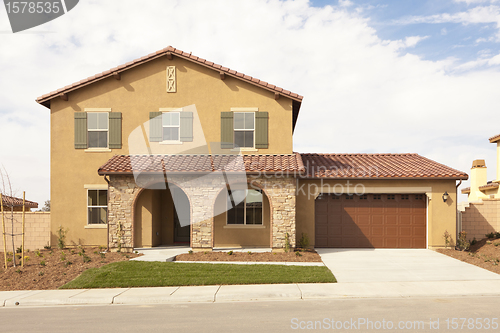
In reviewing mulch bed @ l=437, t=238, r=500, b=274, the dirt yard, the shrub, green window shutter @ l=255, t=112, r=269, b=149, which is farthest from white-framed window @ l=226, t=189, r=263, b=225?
the shrub

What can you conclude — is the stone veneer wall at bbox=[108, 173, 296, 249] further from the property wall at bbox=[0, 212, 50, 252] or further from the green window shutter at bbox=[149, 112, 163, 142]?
the property wall at bbox=[0, 212, 50, 252]

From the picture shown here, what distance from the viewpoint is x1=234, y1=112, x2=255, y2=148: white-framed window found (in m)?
17.2

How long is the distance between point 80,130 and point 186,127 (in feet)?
16.4

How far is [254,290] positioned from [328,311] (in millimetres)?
2321

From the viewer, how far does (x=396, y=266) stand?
41.9 ft

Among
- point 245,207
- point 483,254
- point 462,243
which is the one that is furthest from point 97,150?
point 483,254

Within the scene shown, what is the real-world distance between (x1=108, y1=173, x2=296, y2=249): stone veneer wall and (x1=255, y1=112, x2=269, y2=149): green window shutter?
7.93 feet

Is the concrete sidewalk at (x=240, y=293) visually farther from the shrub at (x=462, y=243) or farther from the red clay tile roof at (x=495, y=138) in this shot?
the red clay tile roof at (x=495, y=138)

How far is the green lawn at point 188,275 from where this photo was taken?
10.5 metres

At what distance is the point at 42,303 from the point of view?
9.03 meters

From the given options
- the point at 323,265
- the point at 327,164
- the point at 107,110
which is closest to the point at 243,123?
the point at 327,164

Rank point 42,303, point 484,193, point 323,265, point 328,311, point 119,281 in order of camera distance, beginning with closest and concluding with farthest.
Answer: point 328,311
point 42,303
point 119,281
point 323,265
point 484,193

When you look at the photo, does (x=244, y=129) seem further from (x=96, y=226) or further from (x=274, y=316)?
(x=274, y=316)

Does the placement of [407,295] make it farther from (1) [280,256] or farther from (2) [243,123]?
(2) [243,123]
